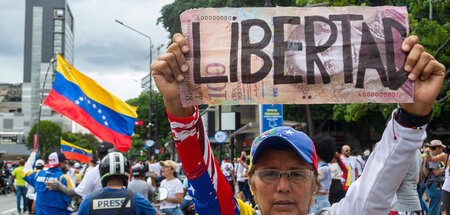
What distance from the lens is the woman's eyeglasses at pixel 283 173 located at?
88.3 inches

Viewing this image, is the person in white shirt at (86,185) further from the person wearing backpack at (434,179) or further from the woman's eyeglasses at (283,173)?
the person wearing backpack at (434,179)

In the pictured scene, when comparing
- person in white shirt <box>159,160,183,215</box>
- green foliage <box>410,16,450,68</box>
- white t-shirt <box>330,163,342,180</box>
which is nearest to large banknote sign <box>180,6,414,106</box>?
white t-shirt <box>330,163,342,180</box>

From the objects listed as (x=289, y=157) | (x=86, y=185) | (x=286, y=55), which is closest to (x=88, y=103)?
(x=86, y=185)

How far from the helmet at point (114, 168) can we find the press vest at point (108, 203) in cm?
22

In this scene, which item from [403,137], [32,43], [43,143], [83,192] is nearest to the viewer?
[403,137]

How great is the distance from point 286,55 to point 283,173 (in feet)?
1.94

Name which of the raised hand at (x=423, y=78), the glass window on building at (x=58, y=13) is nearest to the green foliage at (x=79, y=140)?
the glass window on building at (x=58, y=13)

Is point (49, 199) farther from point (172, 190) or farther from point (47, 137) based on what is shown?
point (47, 137)

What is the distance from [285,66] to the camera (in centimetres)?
215

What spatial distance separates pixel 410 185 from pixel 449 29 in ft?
29.2

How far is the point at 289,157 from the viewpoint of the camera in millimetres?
2297

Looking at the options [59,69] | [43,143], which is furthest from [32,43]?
[59,69]

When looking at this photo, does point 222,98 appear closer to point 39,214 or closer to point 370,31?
point 370,31

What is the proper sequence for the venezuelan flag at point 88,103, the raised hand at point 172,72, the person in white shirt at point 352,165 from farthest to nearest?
the person in white shirt at point 352,165
the venezuelan flag at point 88,103
the raised hand at point 172,72
